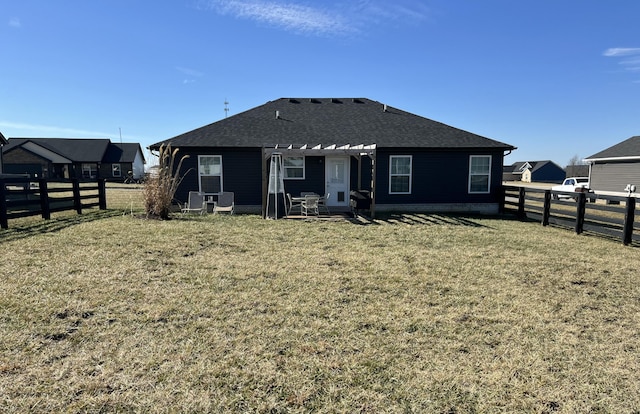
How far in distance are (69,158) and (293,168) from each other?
1539 inches

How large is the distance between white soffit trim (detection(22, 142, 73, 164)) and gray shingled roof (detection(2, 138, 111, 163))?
0.40m

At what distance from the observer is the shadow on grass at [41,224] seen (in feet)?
26.5

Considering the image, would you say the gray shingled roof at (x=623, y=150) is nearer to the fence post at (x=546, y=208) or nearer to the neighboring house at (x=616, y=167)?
the neighboring house at (x=616, y=167)

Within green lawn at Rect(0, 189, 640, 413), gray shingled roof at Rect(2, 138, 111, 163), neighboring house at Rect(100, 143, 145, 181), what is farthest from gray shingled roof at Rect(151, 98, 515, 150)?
gray shingled roof at Rect(2, 138, 111, 163)

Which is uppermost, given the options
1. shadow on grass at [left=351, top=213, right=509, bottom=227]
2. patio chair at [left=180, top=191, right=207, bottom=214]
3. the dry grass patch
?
patio chair at [left=180, top=191, right=207, bottom=214]

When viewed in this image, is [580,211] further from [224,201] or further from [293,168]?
[224,201]

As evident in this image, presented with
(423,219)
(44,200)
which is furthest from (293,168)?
(44,200)

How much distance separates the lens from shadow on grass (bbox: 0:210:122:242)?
806 centimetres

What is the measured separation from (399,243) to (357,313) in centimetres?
422

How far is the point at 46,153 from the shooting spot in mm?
39656

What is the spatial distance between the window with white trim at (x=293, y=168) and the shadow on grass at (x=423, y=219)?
11.6 feet

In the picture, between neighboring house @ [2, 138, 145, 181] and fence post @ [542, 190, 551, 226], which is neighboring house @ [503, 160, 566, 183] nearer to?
fence post @ [542, 190, 551, 226]

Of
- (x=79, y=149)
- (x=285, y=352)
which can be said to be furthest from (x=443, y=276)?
(x=79, y=149)

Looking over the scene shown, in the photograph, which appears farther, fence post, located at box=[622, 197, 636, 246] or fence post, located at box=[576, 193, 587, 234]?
fence post, located at box=[576, 193, 587, 234]
